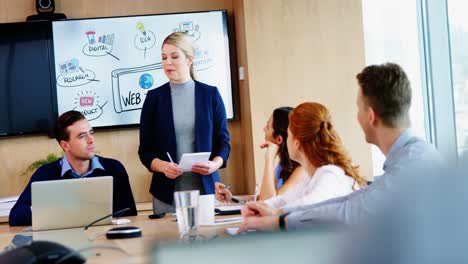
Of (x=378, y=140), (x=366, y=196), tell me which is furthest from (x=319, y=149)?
(x=366, y=196)

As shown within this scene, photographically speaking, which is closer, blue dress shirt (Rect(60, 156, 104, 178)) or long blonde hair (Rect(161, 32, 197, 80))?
blue dress shirt (Rect(60, 156, 104, 178))

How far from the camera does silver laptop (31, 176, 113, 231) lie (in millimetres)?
3098

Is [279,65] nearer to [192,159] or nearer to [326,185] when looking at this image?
[192,159]

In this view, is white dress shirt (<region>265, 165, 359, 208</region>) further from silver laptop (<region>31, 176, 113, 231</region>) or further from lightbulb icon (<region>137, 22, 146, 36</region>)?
lightbulb icon (<region>137, 22, 146, 36</region>)

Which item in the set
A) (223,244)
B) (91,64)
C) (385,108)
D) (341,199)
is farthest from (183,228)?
(91,64)

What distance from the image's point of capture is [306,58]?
564 cm

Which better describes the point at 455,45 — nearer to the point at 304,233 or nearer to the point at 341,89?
the point at 341,89

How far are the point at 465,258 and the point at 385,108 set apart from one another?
5.43ft

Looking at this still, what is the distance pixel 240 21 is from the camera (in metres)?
5.66

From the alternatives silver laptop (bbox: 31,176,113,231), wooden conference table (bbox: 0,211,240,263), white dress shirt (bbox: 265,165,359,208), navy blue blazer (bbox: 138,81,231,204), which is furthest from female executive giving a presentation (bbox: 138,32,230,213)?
white dress shirt (bbox: 265,165,359,208)

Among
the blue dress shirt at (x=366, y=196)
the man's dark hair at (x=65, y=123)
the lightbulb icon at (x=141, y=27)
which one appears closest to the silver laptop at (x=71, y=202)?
the man's dark hair at (x=65, y=123)

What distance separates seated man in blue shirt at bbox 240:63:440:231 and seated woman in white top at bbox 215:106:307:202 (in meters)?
1.13

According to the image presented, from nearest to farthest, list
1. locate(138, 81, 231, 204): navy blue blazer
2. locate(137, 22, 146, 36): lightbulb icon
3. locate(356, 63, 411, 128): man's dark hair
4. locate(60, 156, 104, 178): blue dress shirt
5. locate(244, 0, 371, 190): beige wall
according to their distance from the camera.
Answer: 1. locate(356, 63, 411, 128): man's dark hair
2. locate(60, 156, 104, 178): blue dress shirt
3. locate(138, 81, 231, 204): navy blue blazer
4. locate(244, 0, 371, 190): beige wall
5. locate(137, 22, 146, 36): lightbulb icon

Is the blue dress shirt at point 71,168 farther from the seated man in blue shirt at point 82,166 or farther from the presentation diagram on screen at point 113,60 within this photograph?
the presentation diagram on screen at point 113,60
